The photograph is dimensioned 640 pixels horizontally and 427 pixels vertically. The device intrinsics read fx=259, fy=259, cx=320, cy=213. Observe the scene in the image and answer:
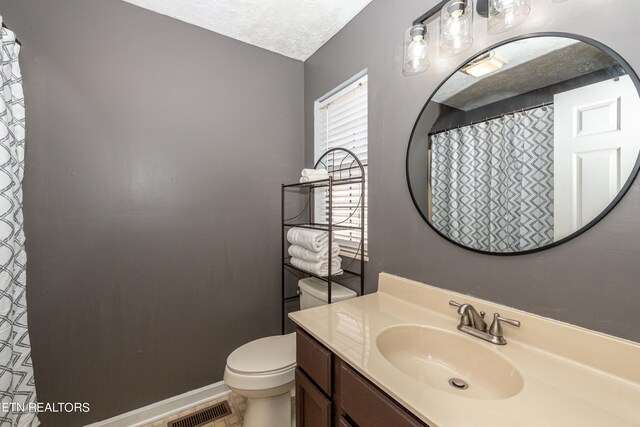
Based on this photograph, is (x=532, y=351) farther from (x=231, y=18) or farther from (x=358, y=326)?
(x=231, y=18)

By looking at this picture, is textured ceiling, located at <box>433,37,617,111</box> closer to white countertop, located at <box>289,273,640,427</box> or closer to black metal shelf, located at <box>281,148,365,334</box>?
black metal shelf, located at <box>281,148,365,334</box>

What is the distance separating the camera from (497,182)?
0.98 metres

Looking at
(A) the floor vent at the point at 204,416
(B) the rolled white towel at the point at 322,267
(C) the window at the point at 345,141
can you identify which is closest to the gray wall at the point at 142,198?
(A) the floor vent at the point at 204,416

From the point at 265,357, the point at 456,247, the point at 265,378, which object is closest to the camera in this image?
the point at 456,247

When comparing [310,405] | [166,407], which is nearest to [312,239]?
[310,405]

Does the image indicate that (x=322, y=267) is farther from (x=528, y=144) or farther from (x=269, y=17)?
(x=269, y=17)

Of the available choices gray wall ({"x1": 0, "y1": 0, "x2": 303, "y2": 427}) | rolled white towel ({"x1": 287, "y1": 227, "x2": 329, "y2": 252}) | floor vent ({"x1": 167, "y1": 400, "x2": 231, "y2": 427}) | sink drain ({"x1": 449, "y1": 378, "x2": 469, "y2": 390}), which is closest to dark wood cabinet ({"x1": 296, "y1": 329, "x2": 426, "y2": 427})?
sink drain ({"x1": 449, "y1": 378, "x2": 469, "y2": 390})

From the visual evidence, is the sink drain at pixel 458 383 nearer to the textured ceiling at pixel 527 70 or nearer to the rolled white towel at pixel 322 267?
the rolled white towel at pixel 322 267

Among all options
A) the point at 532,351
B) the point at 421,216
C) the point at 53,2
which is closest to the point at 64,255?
the point at 53,2

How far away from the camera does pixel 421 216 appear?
1211 millimetres

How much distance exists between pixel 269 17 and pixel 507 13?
4.27 ft

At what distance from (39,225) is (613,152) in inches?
92.2

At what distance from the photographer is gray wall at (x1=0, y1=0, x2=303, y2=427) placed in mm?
1346

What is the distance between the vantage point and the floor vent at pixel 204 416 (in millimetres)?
1563
